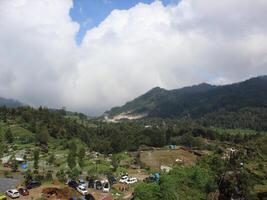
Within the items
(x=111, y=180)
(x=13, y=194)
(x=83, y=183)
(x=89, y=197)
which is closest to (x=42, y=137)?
(x=111, y=180)

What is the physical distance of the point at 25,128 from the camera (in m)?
146

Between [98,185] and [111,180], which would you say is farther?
[111,180]

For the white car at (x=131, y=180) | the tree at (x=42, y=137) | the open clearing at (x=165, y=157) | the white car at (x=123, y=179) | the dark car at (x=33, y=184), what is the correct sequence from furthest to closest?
1. the tree at (x=42, y=137)
2. the open clearing at (x=165, y=157)
3. the white car at (x=123, y=179)
4. the white car at (x=131, y=180)
5. the dark car at (x=33, y=184)

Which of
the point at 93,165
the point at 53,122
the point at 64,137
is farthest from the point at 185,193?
the point at 53,122

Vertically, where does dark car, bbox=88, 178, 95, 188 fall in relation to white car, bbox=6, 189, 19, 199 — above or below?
below

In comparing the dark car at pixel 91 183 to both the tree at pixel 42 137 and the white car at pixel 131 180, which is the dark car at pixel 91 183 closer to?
the white car at pixel 131 180

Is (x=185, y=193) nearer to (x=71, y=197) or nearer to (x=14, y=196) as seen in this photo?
(x=71, y=197)

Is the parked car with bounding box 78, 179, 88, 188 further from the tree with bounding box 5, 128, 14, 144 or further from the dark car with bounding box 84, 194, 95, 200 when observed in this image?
the tree with bounding box 5, 128, 14, 144

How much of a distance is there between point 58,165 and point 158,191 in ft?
188

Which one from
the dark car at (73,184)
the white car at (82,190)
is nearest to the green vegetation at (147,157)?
the dark car at (73,184)

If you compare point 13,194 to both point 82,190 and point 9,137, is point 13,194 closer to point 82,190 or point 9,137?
point 82,190

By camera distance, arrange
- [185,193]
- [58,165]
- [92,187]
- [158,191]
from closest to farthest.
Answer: [158,191]
[185,193]
[92,187]
[58,165]

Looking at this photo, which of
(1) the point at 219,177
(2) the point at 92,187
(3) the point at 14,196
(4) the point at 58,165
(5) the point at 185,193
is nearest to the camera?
(5) the point at 185,193


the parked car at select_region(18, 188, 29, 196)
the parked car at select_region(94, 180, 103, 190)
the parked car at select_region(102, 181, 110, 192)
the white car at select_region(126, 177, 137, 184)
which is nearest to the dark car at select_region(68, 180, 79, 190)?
the parked car at select_region(94, 180, 103, 190)
